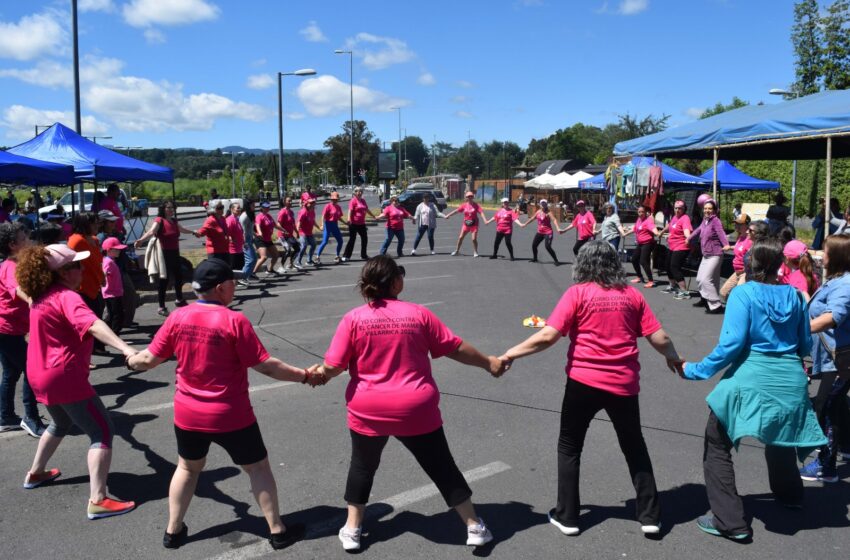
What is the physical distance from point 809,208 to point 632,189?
15.7 meters

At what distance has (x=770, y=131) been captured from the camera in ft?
35.0

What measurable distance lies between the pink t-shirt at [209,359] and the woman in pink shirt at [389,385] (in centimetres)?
45

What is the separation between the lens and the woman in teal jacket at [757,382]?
150 inches

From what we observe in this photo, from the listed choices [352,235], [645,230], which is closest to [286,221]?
[352,235]

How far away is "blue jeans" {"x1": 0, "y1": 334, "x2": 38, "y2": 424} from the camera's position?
17.1ft

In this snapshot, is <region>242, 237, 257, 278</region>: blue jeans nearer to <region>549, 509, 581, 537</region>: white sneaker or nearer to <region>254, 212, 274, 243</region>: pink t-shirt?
<region>254, 212, 274, 243</region>: pink t-shirt

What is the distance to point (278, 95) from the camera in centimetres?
→ 2580

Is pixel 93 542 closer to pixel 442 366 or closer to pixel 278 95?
pixel 442 366

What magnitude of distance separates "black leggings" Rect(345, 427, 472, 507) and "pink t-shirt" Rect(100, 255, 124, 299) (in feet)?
19.5

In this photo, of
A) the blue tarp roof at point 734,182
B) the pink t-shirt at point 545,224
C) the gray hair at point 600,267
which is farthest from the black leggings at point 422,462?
the blue tarp roof at point 734,182

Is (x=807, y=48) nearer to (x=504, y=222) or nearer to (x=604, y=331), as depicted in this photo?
(x=504, y=222)

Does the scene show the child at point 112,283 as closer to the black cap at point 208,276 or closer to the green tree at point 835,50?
the black cap at point 208,276

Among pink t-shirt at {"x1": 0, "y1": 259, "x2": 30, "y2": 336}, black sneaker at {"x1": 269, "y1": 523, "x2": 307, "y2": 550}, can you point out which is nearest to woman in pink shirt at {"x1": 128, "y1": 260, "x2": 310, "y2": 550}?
black sneaker at {"x1": 269, "y1": 523, "x2": 307, "y2": 550}

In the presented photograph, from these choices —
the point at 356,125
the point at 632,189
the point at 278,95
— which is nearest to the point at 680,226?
the point at 632,189
